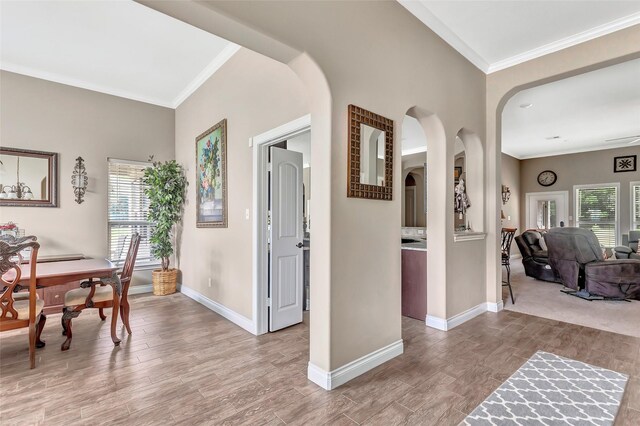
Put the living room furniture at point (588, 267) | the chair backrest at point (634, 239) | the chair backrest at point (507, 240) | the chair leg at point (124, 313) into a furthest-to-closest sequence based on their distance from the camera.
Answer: the chair backrest at point (634, 239) < the chair backrest at point (507, 240) < the living room furniture at point (588, 267) < the chair leg at point (124, 313)

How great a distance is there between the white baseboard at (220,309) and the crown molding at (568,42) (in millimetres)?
4241

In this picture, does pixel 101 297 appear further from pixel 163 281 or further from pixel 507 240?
pixel 507 240

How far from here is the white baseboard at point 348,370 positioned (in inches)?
87.9

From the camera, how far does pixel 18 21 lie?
10.5 ft

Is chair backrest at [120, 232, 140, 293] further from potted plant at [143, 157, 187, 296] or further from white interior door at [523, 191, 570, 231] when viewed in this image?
white interior door at [523, 191, 570, 231]

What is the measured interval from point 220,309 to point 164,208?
1.92 meters

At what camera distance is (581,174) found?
8773mm

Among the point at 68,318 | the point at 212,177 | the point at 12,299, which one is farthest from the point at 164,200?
the point at 12,299

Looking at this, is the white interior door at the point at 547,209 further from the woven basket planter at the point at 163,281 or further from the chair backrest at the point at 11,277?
the chair backrest at the point at 11,277

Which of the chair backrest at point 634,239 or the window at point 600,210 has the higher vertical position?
the window at point 600,210

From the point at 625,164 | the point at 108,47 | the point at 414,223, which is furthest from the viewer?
the point at 414,223

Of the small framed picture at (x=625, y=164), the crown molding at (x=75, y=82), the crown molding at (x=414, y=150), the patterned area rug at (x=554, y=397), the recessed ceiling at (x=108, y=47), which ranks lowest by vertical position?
the patterned area rug at (x=554, y=397)

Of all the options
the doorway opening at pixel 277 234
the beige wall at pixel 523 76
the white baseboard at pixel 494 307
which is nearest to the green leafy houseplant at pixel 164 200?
the doorway opening at pixel 277 234

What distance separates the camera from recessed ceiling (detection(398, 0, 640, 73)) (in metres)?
2.88
